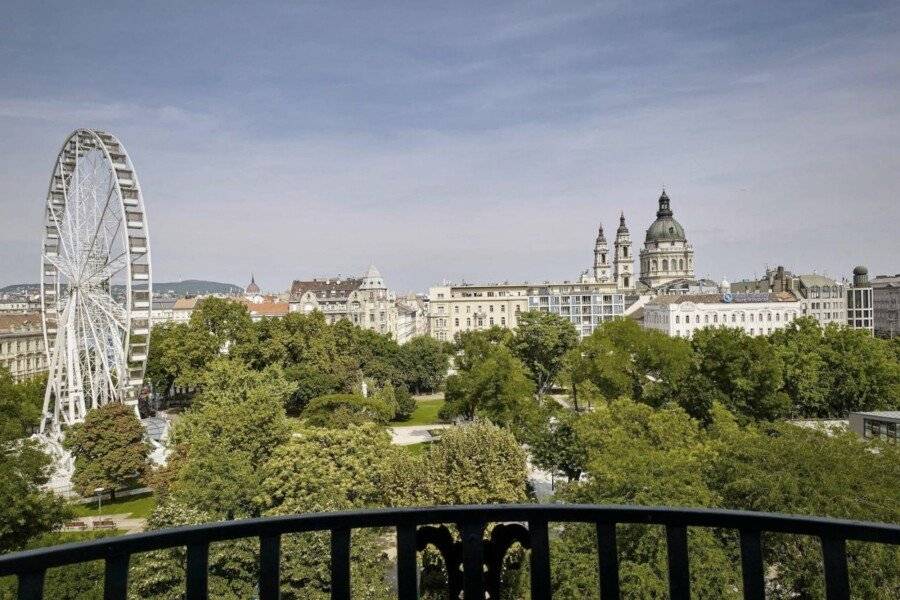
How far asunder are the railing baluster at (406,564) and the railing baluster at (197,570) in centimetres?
72

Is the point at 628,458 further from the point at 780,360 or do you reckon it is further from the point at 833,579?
the point at 780,360

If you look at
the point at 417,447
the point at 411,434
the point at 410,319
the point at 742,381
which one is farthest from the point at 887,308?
the point at 417,447

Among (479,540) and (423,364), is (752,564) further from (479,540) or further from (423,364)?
(423,364)

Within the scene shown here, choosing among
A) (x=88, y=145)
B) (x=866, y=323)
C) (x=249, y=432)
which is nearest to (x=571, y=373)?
(x=249, y=432)

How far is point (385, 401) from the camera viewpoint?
45.8 m

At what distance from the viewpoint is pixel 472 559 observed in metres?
2.69

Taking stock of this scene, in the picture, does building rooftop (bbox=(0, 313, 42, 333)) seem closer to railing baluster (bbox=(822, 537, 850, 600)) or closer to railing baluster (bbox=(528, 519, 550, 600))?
railing baluster (bbox=(528, 519, 550, 600))

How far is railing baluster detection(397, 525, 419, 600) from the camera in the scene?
2.69 m

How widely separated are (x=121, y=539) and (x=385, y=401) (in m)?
43.9

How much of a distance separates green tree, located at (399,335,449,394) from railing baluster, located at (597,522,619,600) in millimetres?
54678

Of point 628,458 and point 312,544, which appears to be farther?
point 628,458

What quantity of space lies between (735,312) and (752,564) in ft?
289

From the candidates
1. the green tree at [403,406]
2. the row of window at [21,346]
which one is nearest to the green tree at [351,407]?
the green tree at [403,406]

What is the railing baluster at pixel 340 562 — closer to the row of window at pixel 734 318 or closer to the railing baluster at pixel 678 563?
the railing baluster at pixel 678 563
